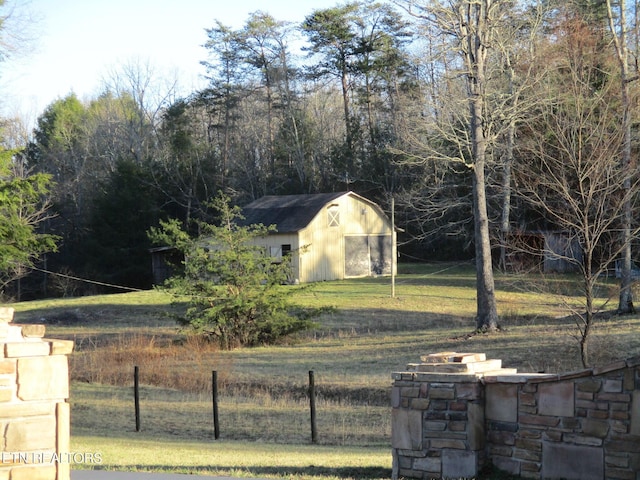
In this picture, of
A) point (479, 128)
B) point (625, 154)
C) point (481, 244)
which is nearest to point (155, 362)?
point (481, 244)

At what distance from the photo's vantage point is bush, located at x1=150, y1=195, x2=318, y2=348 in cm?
2662

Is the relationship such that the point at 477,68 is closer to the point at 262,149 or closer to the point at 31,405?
the point at 31,405

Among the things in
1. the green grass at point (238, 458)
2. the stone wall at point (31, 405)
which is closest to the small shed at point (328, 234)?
the green grass at point (238, 458)

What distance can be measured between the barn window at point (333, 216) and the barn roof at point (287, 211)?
469mm

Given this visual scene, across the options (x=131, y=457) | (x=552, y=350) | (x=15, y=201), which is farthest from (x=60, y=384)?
(x=552, y=350)

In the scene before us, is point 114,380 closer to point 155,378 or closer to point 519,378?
point 155,378

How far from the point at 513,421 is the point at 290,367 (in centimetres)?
1319

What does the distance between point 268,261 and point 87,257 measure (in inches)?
1219

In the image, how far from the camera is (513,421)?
910 centimetres

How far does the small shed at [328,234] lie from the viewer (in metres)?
42.8

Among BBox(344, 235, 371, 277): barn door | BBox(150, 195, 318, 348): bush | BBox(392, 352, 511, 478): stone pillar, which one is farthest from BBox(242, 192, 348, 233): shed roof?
BBox(392, 352, 511, 478): stone pillar

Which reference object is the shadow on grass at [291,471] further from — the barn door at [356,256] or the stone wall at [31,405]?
the barn door at [356,256]

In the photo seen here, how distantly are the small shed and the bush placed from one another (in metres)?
14.5

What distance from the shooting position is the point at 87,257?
55344mm
